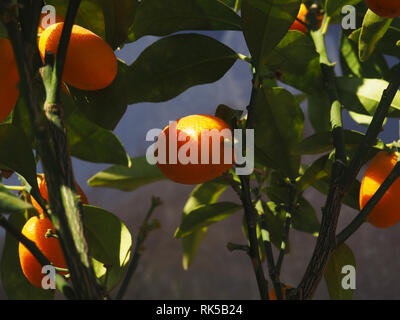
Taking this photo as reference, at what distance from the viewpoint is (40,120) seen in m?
0.33

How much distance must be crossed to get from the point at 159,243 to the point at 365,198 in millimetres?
1497

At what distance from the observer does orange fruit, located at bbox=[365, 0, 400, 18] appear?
0.44 metres

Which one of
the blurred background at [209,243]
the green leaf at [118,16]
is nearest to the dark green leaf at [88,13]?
the green leaf at [118,16]

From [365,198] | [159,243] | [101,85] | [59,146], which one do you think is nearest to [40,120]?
[59,146]

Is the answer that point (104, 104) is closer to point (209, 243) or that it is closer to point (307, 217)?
point (307, 217)

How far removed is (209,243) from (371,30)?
5.01 ft

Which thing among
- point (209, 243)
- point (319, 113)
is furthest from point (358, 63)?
point (209, 243)

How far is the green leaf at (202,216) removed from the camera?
0.70 meters

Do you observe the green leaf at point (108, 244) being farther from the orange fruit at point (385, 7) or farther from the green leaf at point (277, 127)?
the orange fruit at point (385, 7)

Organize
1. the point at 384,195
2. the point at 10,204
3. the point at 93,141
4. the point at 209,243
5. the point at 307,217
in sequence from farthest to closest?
the point at 209,243 < the point at 307,217 < the point at 93,141 < the point at 384,195 < the point at 10,204

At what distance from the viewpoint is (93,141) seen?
2.06 ft

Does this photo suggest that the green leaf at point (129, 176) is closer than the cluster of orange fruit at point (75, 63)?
No

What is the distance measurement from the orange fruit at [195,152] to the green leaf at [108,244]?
0.09 metres

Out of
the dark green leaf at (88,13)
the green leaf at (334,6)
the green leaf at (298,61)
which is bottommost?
the green leaf at (298,61)
